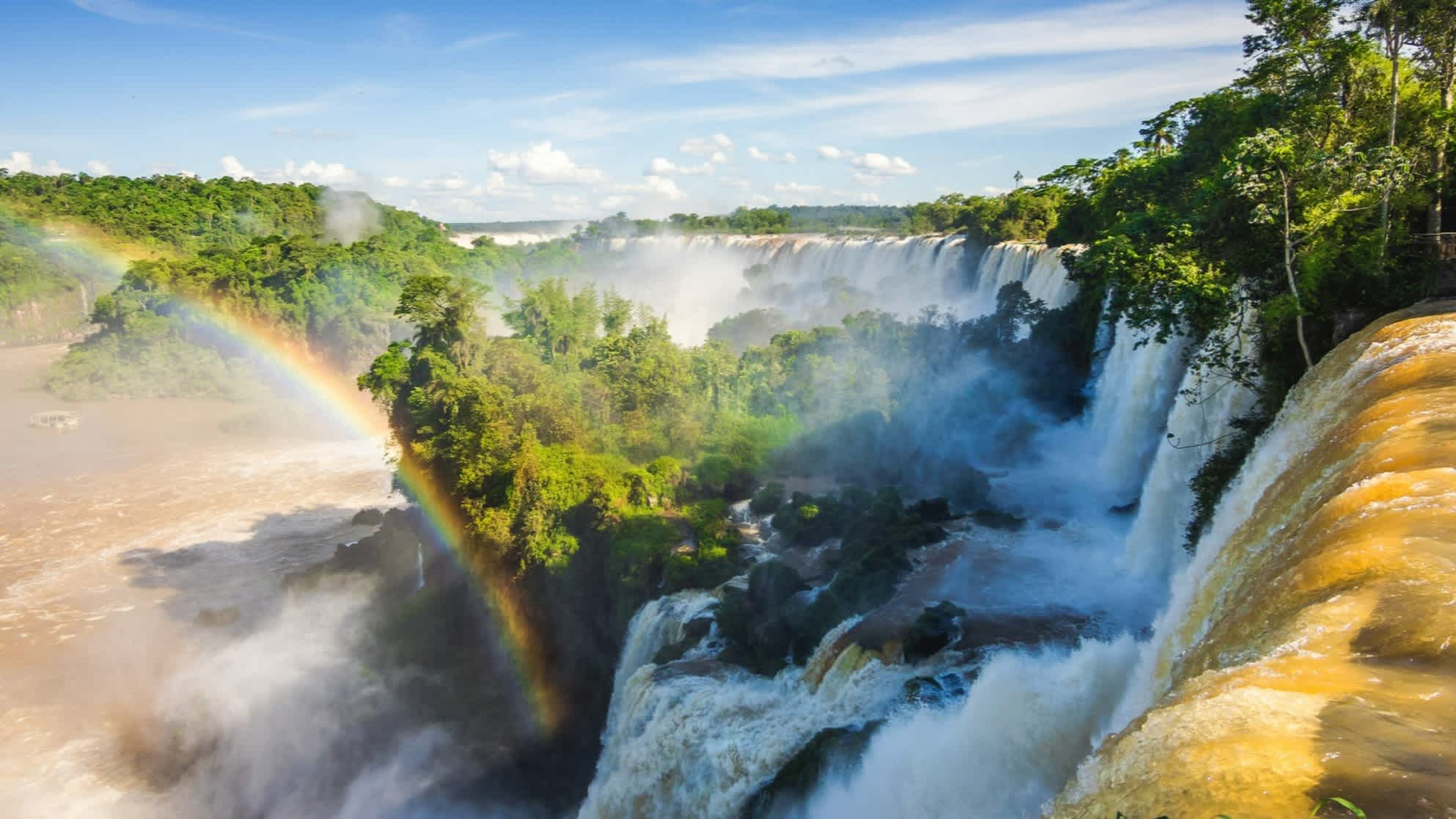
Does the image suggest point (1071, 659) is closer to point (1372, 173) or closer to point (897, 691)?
point (897, 691)

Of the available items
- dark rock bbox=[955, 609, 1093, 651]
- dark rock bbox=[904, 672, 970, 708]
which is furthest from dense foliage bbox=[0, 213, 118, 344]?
dark rock bbox=[904, 672, 970, 708]

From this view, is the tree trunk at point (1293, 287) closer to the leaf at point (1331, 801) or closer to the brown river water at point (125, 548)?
the leaf at point (1331, 801)

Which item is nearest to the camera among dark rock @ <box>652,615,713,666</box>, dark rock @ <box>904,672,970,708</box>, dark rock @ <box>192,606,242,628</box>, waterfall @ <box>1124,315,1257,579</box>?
dark rock @ <box>904,672,970,708</box>

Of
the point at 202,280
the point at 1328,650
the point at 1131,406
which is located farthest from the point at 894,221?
the point at 1328,650

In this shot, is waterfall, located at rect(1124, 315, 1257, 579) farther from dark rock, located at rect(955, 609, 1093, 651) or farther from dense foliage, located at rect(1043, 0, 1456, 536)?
dark rock, located at rect(955, 609, 1093, 651)

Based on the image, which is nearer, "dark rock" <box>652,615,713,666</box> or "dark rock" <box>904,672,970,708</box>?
"dark rock" <box>904,672,970,708</box>

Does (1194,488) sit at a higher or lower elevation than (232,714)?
higher

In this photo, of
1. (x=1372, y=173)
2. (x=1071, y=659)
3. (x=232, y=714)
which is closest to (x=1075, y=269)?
(x=1372, y=173)

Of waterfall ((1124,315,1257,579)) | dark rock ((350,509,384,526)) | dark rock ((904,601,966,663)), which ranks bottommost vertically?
dark rock ((350,509,384,526))
